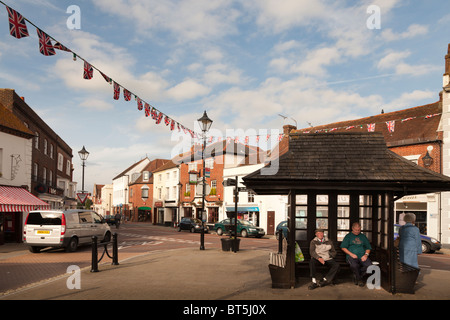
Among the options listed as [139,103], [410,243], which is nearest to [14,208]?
[139,103]

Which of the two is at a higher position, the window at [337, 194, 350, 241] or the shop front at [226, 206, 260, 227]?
the window at [337, 194, 350, 241]

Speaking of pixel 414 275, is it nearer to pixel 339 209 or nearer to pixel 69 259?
pixel 339 209

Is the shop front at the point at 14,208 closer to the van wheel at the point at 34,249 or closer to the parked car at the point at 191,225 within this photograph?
the van wheel at the point at 34,249

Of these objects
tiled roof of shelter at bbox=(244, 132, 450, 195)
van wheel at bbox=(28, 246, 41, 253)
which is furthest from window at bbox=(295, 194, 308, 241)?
van wheel at bbox=(28, 246, 41, 253)

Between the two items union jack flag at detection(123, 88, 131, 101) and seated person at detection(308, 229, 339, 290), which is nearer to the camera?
seated person at detection(308, 229, 339, 290)

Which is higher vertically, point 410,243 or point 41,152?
point 41,152

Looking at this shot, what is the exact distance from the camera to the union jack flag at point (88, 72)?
39.4 feet

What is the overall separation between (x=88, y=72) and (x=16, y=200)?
1011 cm

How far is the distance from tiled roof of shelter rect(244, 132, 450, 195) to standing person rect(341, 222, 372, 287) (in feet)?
4.10

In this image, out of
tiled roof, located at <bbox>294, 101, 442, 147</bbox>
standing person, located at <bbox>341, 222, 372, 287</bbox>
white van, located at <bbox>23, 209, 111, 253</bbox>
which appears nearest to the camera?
standing person, located at <bbox>341, 222, 372, 287</bbox>

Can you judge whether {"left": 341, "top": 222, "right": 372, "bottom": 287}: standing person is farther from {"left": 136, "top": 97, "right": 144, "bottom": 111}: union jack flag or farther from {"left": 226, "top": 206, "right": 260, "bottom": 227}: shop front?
{"left": 226, "top": 206, "right": 260, "bottom": 227}: shop front

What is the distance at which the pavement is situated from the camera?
767 centimetres

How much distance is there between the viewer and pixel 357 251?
8750 millimetres

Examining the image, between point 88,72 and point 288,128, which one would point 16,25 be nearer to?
point 88,72
